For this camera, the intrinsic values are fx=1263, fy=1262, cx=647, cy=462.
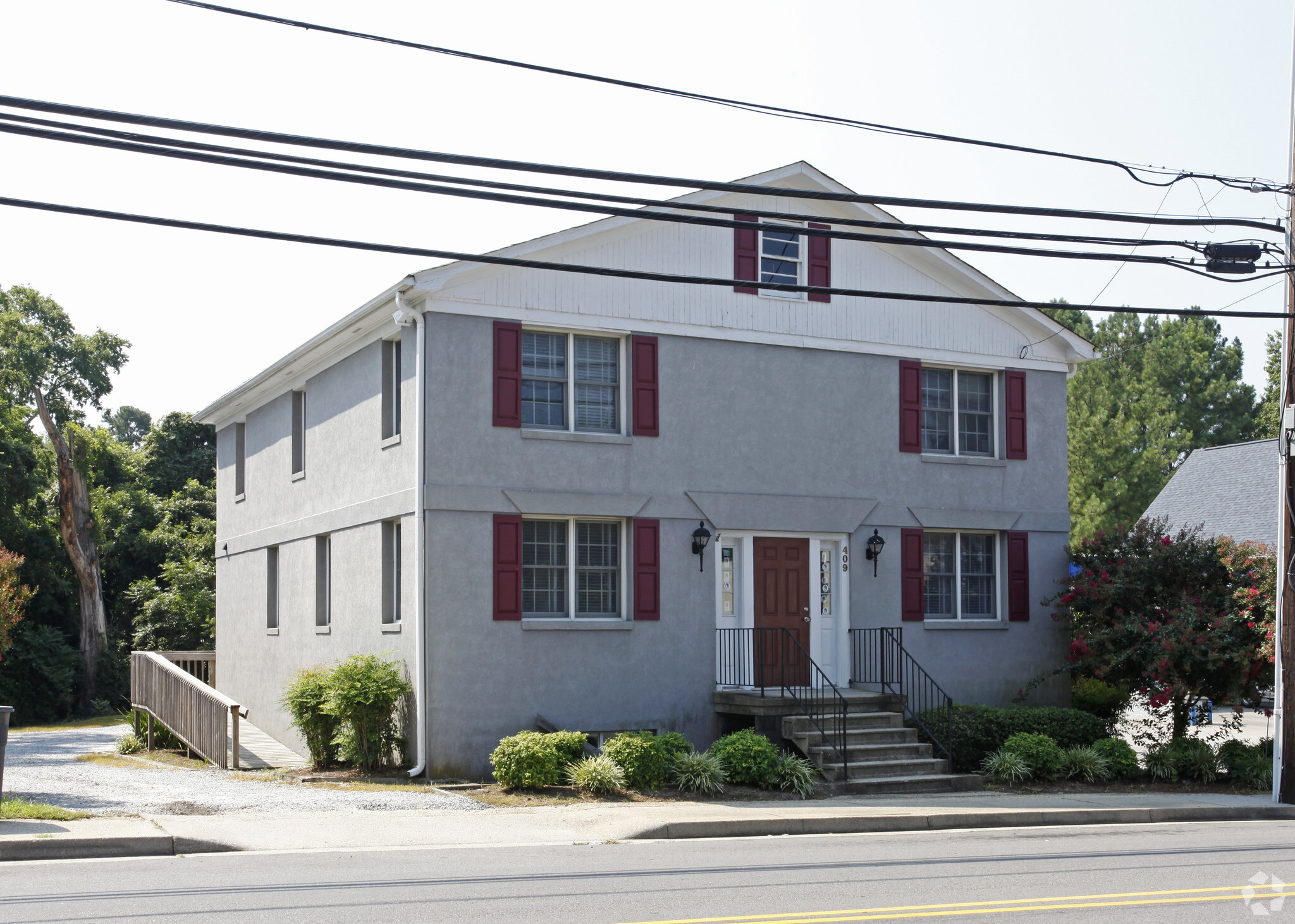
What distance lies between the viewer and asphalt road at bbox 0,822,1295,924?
7977 mm

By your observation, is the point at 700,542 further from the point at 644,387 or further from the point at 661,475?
the point at 644,387

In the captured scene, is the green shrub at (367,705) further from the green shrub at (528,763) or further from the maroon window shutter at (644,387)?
the maroon window shutter at (644,387)

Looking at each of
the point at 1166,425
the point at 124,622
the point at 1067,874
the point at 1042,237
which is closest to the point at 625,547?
the point at 1042,237

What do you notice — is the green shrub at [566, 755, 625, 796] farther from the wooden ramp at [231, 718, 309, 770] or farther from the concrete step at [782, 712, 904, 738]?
the wooden ramp at [231, 718, 309, 770]

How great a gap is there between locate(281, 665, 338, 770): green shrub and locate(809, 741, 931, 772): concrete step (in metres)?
6.33

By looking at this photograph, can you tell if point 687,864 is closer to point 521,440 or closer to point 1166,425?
point 521,440

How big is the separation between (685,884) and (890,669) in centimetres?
970

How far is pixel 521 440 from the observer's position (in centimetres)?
1639

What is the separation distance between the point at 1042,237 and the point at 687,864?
7195 mm

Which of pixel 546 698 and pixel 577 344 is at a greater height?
pixel 577 344

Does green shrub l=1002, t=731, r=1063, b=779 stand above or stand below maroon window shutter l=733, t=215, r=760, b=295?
below

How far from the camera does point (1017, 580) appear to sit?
19.8 m

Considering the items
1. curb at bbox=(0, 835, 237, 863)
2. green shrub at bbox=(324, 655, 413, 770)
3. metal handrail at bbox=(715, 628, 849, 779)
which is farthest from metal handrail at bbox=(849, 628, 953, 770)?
curb at bbox=(0, 835, 237, 863)

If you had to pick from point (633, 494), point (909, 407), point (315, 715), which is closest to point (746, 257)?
point (909, 407)
